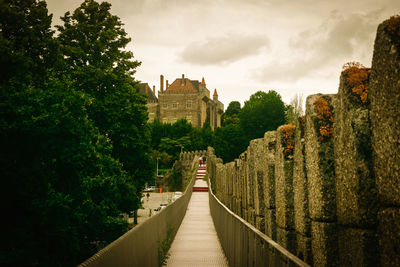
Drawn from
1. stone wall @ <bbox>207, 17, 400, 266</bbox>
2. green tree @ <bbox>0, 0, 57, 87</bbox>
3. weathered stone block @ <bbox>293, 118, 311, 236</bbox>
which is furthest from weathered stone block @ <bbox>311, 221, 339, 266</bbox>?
green tree @ <bbox>0, 0, 57, 87</bbox>

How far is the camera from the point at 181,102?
143 m

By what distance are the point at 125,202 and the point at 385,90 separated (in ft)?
87.8

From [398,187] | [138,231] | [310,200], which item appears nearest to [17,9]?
[138,231]

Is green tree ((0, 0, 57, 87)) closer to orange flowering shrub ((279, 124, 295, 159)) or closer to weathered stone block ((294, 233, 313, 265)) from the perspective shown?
orange flowering shrub ((279, 124, 295, 159))

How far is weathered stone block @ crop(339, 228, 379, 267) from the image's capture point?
11.0 feet

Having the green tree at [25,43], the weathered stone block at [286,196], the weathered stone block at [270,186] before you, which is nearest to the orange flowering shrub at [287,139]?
the weathered stone block at [286,196]

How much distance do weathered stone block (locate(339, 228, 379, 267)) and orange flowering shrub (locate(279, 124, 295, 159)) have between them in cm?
220

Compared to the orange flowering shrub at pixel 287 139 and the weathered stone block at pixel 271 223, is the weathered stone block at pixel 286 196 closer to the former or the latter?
the orange flowering shrub at pixel 287 139

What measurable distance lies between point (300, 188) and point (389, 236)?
233cm

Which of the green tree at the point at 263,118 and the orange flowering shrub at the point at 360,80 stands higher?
the green tree at the point at 263,118

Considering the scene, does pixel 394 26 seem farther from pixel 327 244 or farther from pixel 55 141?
pixel 55 141

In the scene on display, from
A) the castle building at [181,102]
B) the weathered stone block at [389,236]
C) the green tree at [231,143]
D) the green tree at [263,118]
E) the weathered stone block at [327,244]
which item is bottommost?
the weathered stone block at [327,244]

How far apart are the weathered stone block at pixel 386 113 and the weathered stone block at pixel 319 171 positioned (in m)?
1.21

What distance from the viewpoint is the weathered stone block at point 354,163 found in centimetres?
349
